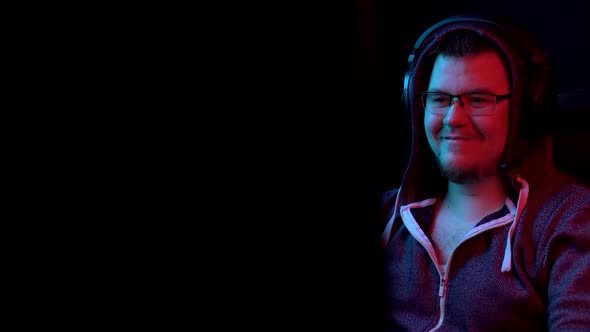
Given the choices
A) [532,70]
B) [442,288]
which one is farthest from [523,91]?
[442,288]

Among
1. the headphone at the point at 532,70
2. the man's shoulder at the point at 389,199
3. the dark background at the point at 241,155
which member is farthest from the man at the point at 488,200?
the dark background at the point at 241,155

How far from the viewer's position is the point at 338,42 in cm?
32

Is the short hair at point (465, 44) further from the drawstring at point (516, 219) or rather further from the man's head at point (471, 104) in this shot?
the drawstring at point (516, 219)

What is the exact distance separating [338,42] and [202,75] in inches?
3.2

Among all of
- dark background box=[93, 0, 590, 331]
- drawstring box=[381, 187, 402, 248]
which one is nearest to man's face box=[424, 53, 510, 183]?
drawstring box=[381, 187, 402, 248]

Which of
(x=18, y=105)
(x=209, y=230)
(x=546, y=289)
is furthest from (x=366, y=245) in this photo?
(x=546, y=289)

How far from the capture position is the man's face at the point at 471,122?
3.76 feet

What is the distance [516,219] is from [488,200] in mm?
112

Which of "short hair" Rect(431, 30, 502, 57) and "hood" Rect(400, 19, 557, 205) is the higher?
"short hair" Rect(431, 30, 502, 57)

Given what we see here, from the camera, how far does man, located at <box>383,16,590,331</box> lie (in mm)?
1055

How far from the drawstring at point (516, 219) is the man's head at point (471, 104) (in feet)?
0.22

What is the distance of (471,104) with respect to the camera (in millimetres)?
1165

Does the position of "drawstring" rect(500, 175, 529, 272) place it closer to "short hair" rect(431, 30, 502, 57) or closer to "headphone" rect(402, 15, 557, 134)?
"headphone" rect(402, 15, 557, 134)

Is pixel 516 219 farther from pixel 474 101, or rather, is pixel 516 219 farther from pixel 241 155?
pixel 241 155
